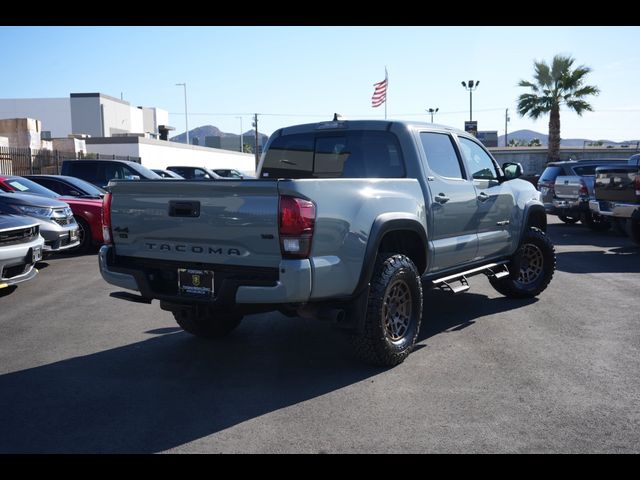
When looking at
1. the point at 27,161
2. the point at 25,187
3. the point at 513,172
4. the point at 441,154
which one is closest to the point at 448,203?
the point at 441,154

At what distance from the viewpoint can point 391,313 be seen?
18.2 ft

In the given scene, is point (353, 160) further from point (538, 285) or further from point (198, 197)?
point (538, 285)

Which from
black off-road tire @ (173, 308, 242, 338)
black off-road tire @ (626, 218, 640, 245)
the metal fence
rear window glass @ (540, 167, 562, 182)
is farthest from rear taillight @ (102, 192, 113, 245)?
the metal fence

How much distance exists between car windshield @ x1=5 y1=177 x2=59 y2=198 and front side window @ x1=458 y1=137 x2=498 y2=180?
8.66 metres

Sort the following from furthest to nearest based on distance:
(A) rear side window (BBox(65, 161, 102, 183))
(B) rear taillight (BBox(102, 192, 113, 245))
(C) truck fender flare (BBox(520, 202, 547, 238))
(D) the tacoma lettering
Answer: (A) rear side window (BBox(65, 161, 102, 183)) < (C) truck fender flare (BBox(520, 202, 547, 238)) < (B) rear taillight (BBox(102, 192, 113, 245)) < (D) the tacoma lettering

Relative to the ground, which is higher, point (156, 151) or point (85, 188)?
point (156, 151)

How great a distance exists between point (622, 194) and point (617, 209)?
31 centimetres

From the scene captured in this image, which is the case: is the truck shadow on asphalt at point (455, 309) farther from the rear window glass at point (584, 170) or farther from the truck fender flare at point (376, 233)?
the rear window glass at point (584, 170)

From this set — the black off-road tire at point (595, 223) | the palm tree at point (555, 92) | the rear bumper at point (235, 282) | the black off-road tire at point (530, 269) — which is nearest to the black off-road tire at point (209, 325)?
the rear bumper at point (235, 282)

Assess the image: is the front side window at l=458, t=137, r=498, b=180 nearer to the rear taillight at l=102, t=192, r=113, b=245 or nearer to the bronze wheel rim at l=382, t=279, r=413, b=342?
the bronze wheel rim at l=382, t=279, r=413, b=342

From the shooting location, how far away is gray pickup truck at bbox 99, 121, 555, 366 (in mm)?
4602

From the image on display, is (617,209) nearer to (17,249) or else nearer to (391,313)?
(391,313)

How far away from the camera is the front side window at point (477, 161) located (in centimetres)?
714

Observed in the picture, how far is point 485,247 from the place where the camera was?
709 cm
